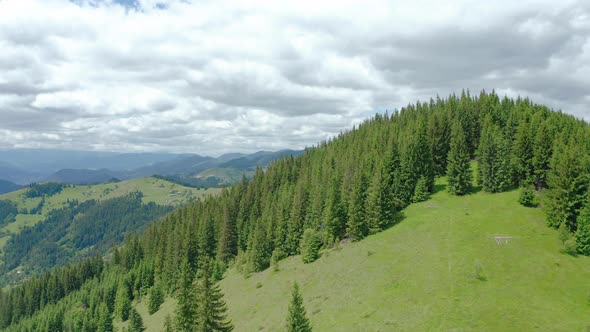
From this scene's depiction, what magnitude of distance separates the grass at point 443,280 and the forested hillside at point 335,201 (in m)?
6.57

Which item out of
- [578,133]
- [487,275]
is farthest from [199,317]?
[578,133]

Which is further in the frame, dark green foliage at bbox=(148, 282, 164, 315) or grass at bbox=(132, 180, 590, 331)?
dark green foliage at bbox=(148, 282, 164, 315)

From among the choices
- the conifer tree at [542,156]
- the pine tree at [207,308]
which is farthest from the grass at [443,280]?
the pine tree at [207,308]

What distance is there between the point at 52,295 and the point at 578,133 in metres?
215

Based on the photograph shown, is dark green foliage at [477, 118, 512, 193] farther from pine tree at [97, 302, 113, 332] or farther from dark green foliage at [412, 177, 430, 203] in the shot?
pine tree at [97, 302, 113, 332]

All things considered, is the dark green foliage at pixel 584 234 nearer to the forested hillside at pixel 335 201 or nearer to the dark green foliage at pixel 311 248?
the forested hillside at pixel 335 201

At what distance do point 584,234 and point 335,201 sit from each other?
5195cm

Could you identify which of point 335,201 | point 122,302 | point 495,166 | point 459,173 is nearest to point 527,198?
point 495,166

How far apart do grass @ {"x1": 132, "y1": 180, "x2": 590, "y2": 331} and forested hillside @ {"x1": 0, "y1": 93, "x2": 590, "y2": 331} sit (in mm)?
6569

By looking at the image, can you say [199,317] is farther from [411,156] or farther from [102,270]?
[102,270]

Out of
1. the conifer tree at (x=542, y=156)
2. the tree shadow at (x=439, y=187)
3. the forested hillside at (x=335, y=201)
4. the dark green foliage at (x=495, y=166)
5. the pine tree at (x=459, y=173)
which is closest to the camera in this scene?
the forested hillside at (x=335, y=201)

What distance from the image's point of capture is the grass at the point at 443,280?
42812 mm

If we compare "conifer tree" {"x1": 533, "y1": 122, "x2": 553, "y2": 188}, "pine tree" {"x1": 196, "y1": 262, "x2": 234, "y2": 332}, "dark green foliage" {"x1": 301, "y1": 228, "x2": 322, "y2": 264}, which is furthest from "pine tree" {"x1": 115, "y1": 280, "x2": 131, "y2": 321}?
"conifer tree" {"x1": 533, "y1": 122, "x2": 553, "y2": 188}

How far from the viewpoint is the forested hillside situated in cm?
8069
